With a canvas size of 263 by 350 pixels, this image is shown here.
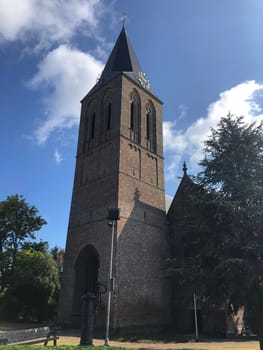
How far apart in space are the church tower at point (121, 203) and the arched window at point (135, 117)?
0.10m

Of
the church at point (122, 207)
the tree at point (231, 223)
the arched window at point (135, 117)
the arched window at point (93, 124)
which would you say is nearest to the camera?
the tree at point (231, 223)

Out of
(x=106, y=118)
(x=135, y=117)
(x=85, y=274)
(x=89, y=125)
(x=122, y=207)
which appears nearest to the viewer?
(x=122, y=207)

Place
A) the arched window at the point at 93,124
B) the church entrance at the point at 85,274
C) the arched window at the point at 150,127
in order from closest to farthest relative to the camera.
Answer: the church entrance at the point at 85,274 → the arched window at the point at 150,127 → the arched window at the point at 93,124

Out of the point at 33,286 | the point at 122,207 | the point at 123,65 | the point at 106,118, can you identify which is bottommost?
the point at 33,286

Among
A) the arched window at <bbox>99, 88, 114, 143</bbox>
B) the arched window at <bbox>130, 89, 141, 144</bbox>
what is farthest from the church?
the arched window at <bbox>99, 88, 114, 143</bbox>

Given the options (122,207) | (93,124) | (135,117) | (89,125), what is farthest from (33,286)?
(135,117)

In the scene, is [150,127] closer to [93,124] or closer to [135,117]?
[135,117]

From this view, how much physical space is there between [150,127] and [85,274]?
1571 centimetres

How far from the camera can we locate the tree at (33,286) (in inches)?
1255

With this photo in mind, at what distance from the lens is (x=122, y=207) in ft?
82.2

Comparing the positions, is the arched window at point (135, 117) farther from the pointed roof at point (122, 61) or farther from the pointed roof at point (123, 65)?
the pointed roof at point (122, 61)

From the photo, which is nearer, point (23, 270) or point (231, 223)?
point (231, 223)

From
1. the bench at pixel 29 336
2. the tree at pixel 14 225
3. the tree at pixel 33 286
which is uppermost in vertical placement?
the tree at pixel 14 225

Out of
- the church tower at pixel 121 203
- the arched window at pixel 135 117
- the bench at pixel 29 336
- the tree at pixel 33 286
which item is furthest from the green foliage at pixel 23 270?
the arched window at pixel 135 117
